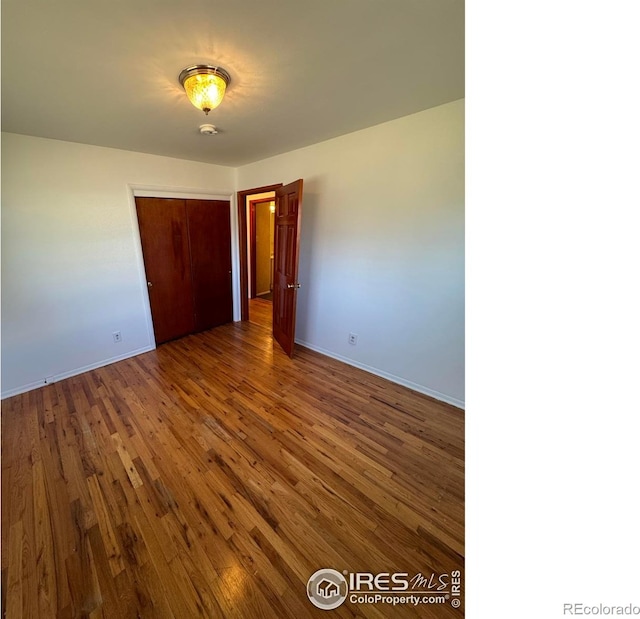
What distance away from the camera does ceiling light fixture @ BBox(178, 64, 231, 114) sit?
1.50 metres

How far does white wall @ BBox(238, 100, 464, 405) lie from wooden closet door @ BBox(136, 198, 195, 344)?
1.45 m

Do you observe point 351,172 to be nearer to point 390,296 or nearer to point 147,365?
point 390,296

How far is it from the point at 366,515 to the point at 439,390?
137 centimetres

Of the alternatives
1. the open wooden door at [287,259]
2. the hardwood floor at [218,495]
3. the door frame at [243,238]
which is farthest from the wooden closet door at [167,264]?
the open wooden door at [287,259]

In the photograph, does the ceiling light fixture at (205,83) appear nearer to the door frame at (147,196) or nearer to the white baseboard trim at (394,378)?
the door frame at (147,196)

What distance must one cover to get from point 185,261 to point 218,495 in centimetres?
295

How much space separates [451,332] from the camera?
2314mm

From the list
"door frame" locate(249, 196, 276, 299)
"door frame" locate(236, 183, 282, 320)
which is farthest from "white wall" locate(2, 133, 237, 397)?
"door frame" locate(249, 196, 276, 299)

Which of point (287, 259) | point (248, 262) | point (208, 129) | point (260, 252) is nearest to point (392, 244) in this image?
point (287, 259)

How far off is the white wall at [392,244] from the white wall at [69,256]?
5.99ft

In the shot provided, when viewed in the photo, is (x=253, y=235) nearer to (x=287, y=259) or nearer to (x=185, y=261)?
(x=185, y=261)

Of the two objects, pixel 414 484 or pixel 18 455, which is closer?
pixel 414 484
